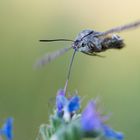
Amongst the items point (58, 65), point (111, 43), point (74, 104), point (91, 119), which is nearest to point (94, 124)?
point (91, 119)

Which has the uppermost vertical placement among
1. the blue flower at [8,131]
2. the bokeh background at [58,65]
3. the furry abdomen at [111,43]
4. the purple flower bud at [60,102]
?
the bokeh background at [58,65]

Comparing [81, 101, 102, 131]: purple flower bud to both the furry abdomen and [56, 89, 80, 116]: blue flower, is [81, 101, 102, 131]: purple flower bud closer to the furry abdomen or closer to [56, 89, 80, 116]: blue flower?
[56, 89, 80, 116]: blue flower

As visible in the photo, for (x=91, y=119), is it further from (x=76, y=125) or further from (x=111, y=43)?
(x=111, y=43)

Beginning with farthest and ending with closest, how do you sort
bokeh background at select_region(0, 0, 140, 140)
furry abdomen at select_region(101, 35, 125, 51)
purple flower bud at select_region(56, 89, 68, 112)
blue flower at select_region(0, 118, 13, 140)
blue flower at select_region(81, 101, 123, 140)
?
1. bokeh background at select_region(0, 0, 140, 140)
2. furry abdomen at select_region(101, 35, 125, 51)
3. purple flower bud at select_region(56, 89, 68, 112)
4. blue flower at select_region(0, 118, 13, 140)
5. blue flower at select_region(81, 101, 123, 140)

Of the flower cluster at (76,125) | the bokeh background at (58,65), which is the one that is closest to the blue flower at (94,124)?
the flower cluster at (76,125)

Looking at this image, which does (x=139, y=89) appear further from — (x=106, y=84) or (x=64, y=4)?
(x=64, y=4)

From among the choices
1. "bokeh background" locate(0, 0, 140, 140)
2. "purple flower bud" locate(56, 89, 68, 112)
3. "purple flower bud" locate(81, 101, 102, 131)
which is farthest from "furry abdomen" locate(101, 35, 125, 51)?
"bokeh background" locate(0, 0, 140, 140)

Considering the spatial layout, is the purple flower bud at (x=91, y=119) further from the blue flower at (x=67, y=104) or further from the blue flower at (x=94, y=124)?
the blue flower at (x=67, y=104)
